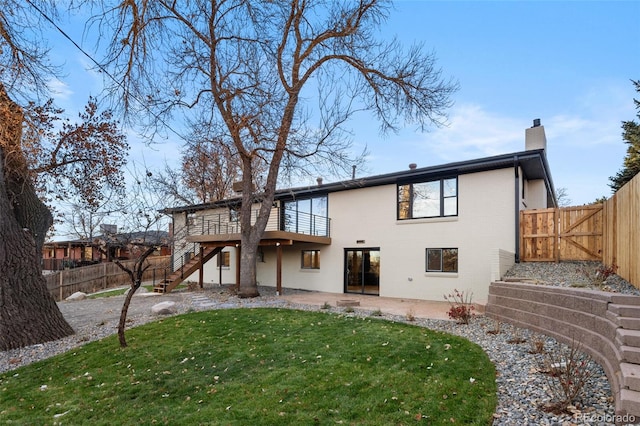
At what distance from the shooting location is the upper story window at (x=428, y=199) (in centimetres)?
1357

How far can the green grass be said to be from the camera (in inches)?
168

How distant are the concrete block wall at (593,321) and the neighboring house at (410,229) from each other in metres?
2.55

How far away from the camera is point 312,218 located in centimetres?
1752

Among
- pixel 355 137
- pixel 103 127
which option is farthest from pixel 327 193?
pixel 103 127

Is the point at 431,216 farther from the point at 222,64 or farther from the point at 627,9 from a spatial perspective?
the point at 222,64

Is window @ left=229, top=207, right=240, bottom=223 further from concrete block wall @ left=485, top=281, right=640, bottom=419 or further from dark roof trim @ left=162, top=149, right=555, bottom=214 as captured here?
concrete block wall @ left=485, top=281, right=640, bottom=419

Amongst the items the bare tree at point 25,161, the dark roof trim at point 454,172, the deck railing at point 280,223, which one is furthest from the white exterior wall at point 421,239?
the bare tree at point 25,161

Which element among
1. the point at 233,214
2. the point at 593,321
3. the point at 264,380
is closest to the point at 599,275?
the point at 593,321

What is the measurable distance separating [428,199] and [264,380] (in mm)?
10682

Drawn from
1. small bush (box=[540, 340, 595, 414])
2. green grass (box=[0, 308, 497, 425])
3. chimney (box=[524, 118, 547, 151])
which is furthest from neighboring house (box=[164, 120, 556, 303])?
small bush (box=[540, 340, 595, 414])

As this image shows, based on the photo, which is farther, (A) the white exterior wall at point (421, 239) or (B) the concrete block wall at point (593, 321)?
(A) the white exterior wall at point (421, 239)

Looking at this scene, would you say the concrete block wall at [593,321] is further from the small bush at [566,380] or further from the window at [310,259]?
the window at [310,259]

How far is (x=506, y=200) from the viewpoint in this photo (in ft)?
40.3

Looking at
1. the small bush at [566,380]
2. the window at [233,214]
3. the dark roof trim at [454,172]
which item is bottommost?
the small bush at [566,380]
